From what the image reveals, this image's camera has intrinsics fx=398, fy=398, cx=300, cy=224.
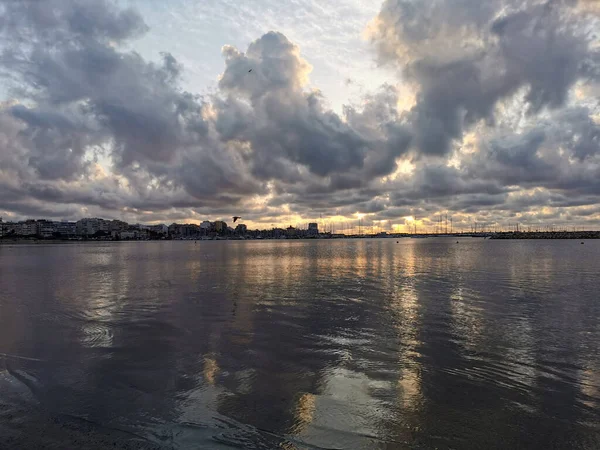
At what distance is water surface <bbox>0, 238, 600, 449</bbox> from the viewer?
9.82m

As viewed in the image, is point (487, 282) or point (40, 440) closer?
point (40, 440)

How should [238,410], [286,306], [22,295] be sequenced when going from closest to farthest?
[238,410]
[286,306]
[22,295]

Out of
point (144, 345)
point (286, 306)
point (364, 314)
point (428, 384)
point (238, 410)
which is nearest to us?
point (238, 410)

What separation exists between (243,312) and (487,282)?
89.7 feet

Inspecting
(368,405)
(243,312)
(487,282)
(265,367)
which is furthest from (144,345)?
(487,282)

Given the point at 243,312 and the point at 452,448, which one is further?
the point at 243,312

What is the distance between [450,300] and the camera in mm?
29656

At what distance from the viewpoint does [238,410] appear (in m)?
11.0

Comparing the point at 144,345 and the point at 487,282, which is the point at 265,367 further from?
the point at 487,282

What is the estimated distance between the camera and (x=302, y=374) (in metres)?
14.0

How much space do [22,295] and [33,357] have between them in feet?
72.1

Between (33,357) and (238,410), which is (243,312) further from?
(238,410)

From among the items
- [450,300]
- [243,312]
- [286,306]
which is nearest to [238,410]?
[243,312]

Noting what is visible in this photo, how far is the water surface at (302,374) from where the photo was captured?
387 inches
